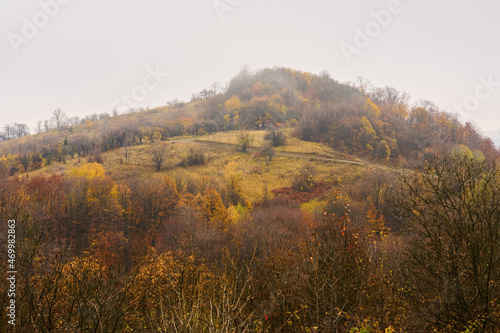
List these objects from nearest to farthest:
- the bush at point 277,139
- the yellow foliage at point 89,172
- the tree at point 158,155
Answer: the yellow foliage at point 89,172 < the tree at point 158,155 < the bush at point 277,139

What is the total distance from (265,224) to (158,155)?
37.1m

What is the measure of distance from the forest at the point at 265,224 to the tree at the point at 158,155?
0.52 metres

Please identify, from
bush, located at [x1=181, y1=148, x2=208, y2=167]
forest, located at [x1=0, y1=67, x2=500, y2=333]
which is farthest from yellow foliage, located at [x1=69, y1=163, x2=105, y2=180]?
bush, located at [x1=181, y1=148, x2=208, y2=167]

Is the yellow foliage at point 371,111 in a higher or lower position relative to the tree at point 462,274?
higher

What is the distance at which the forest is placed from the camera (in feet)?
27.6

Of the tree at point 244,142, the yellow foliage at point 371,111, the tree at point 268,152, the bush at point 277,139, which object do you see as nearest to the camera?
the tree at point 268,152

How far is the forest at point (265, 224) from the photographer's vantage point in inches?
331

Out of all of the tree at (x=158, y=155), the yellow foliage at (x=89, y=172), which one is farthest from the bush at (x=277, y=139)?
the yellow foliage at (x=89, y=172)

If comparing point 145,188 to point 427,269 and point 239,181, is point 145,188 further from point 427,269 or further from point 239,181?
point 427,269

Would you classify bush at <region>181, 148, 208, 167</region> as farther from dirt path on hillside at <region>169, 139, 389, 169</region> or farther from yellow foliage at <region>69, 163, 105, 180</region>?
yellow foliage at <region>69, 163, 105, 180</region>

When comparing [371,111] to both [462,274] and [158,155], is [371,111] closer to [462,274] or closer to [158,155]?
[158,155]

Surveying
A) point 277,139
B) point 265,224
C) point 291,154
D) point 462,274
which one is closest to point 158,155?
point 277,139

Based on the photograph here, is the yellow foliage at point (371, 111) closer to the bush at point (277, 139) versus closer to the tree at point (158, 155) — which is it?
the bush at point (277, 139)

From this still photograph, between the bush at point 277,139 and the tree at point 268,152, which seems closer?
the tree at point 268,152
